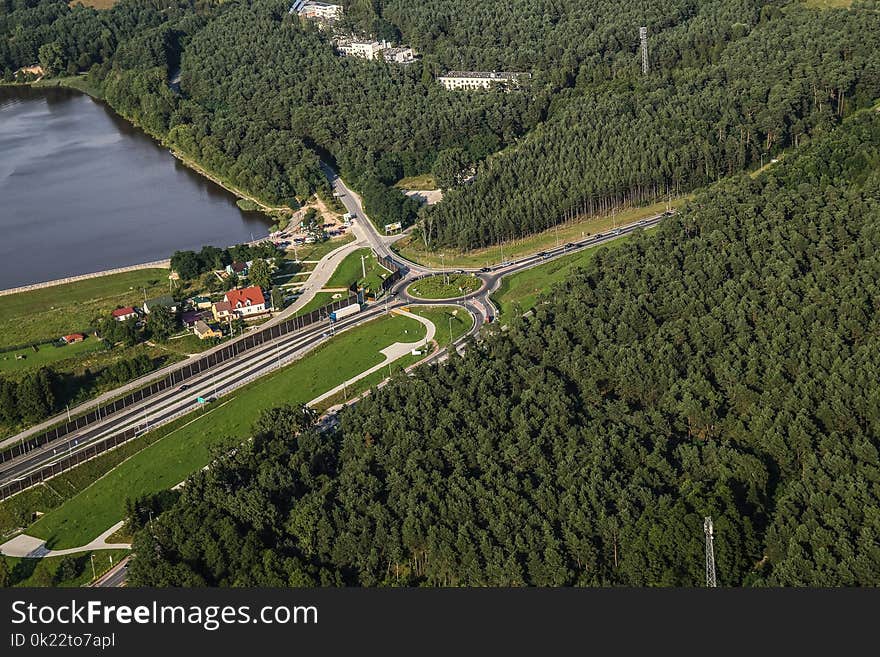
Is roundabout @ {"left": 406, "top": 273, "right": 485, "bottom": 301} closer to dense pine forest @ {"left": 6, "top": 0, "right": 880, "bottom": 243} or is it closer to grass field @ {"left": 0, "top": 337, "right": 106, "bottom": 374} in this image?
dense pine forest @ {"left": 6, "top": 0, "right": 880, "bottom": 243}

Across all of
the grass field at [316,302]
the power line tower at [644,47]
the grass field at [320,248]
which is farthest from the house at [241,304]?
the power line tower at [644,47]

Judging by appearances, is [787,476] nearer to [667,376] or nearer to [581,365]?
[667,376]

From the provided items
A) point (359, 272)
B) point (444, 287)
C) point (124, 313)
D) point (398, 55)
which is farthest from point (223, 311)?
point (398, 55)

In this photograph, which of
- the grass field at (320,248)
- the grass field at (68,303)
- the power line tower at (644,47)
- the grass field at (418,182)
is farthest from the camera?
the power line tower at (644,47)

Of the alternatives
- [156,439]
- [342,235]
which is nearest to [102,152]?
[342,235]

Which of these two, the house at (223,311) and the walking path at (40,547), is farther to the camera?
the house at (223,311)

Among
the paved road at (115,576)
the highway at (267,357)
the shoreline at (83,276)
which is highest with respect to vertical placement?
the shoreline at (83,276)

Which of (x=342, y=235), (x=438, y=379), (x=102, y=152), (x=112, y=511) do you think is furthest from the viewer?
(x=102, y=152)

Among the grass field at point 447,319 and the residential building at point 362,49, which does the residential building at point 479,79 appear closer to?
the residential building at point 362,49
